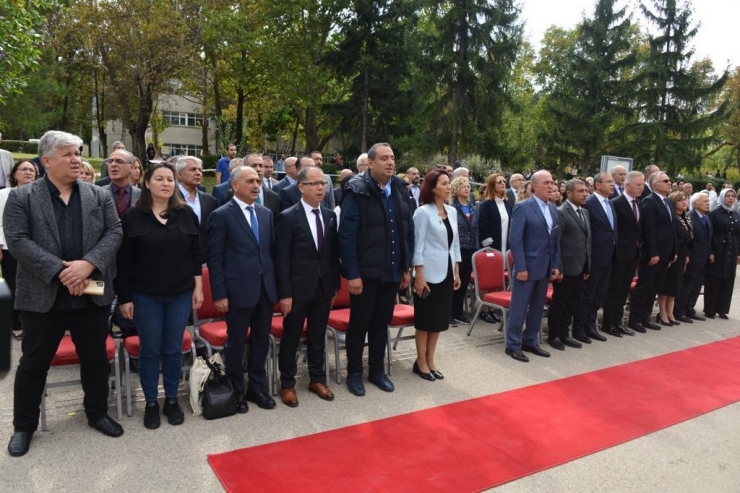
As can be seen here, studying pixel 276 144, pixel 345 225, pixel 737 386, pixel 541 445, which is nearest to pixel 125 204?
pixel 345 225

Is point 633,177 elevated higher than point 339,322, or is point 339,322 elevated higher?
point 633,177

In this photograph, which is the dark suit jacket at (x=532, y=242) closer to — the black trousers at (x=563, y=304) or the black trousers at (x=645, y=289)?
the black trousers at (x=563, y=304)

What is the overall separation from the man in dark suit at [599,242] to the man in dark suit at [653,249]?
0.72 m

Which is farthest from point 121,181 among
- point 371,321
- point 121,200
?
point 371,321

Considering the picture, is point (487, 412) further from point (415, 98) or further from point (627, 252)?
point (415, 98)

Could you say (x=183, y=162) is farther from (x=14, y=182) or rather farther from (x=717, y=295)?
(x=717, y=295)

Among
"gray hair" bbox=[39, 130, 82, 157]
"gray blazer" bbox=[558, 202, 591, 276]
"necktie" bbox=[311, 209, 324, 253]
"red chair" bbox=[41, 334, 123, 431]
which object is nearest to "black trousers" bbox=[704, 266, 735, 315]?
"gray blazer" bbox=[558, 202, 591, 276]

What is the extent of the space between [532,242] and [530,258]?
0.17 metres

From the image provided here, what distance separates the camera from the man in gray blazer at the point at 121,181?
5.52 meters

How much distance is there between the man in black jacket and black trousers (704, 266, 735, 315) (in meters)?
6.18

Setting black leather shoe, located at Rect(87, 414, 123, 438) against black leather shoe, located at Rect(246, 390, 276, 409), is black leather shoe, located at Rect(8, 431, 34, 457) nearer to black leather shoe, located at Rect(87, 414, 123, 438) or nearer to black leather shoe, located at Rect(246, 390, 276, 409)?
black leather shoe, located at Rect(87, 414, 123, 438)

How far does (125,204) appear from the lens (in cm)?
558

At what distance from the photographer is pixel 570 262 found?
654 centimetres

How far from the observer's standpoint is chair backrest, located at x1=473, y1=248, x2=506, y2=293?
700 cm
